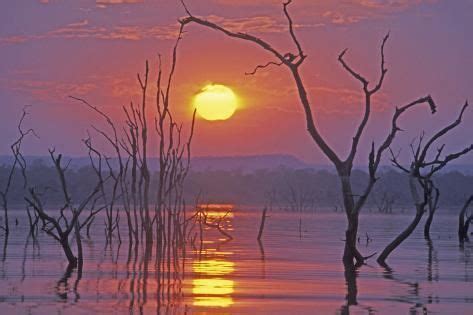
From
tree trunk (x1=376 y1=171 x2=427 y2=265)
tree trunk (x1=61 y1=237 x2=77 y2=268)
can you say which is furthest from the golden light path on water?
tree trunk (x1=376 y1=171 x2=427 y2=265)

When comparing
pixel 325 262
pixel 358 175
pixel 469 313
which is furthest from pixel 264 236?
pixel 358 175

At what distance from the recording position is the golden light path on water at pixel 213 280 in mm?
12969

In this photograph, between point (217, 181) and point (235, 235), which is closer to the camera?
point (235, 235)

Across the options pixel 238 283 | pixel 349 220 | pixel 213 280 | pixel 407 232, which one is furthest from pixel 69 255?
pixel 407 232

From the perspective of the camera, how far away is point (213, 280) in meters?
15.9

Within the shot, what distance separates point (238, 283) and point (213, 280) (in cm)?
66

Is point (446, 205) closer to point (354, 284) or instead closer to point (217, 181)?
point (217, 181)

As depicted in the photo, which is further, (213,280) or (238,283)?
(213,280)

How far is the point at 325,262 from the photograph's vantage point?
2045cm

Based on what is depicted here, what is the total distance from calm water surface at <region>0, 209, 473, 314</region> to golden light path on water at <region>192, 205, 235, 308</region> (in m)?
0.01

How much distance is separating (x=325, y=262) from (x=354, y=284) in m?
4.88

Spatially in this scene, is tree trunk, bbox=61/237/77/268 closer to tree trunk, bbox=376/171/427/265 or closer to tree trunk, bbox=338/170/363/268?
tree trunk, bbox=338/170/363/268

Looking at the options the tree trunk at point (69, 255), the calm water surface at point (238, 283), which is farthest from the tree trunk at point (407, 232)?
the tree trunk at point (69, 255)

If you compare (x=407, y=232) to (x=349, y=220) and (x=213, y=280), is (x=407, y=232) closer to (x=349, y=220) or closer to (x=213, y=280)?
(x=349, y=220)
